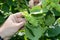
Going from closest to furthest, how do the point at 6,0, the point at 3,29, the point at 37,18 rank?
1. the point at 37,18
2. the point at 3,29
3. the point at 6,0

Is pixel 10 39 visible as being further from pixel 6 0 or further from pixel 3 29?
pixel 6 0

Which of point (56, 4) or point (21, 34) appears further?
point (21, 34)

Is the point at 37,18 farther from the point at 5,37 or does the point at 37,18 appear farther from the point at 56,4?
the point at 5,37

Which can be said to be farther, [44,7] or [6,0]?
[6,0]

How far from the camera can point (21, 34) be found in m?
1.10

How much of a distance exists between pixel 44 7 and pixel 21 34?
0.78 ft

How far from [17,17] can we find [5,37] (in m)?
0.13

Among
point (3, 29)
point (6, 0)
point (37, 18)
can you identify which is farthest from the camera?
point (6, 0)

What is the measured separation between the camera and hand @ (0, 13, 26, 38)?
3.35ft

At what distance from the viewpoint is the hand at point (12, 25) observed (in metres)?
1.02

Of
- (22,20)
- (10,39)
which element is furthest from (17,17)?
(10,39)

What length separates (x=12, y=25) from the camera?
104cm

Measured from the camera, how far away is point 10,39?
1.11 meters

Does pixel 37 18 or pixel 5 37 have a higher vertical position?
pixel 37 18
